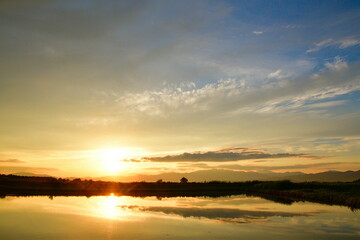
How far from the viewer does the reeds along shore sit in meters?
45.4

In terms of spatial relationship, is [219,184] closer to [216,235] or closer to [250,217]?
[250,217]

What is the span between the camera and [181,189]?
68250mm

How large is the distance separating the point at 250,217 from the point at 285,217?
2706mm

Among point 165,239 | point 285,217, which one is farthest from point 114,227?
point 285,217

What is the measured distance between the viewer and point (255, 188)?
7056cm

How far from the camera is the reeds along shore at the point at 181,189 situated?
4544 centimetres

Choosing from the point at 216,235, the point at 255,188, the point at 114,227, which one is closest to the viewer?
the point at 216,235

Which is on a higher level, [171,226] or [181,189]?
[171,226]

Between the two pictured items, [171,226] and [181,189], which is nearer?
[171,226]

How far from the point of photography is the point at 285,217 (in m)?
24.3

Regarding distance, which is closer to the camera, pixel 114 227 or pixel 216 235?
pixel 216 235

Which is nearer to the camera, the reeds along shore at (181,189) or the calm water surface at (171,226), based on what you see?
the calm water surface at (171,226)

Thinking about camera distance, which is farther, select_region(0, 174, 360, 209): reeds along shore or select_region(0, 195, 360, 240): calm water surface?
select_region(0, 174, 360, 209): reeds along shore

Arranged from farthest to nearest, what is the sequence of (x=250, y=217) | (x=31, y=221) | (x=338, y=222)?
(x=250, y=217), (x=338, y=222), (x=31, y=221)
